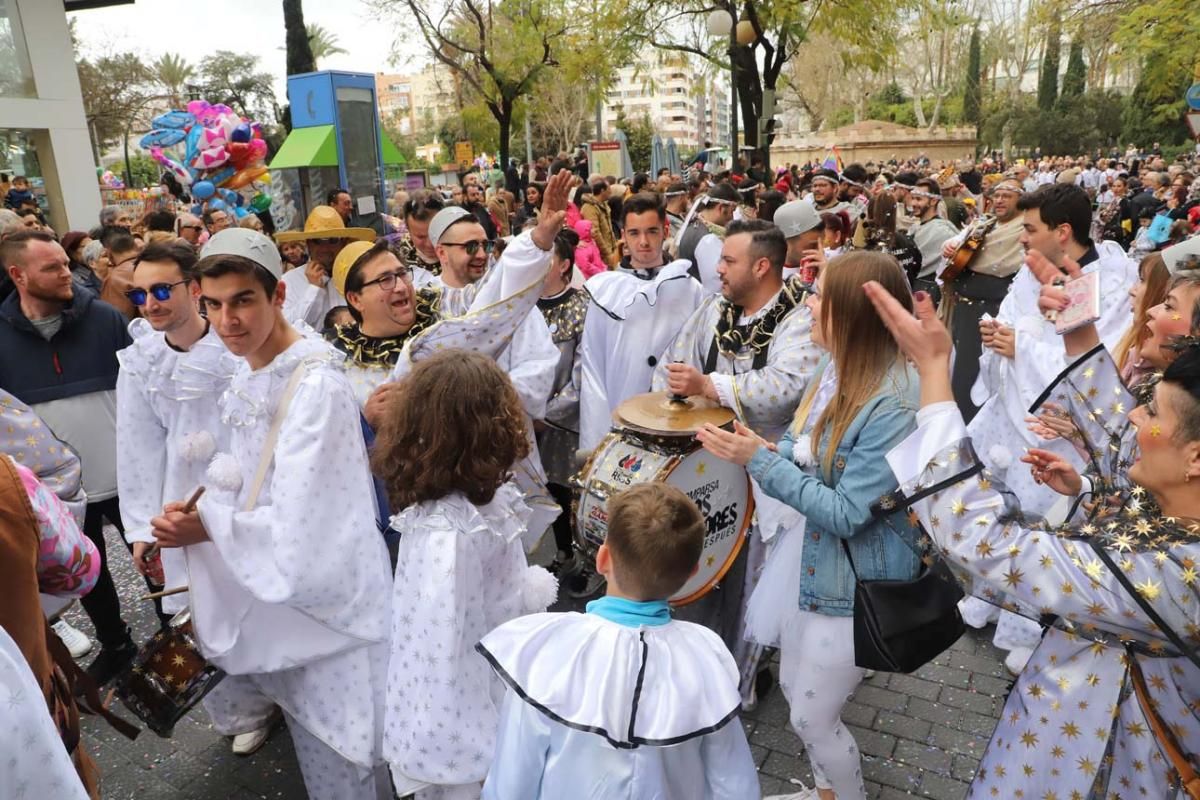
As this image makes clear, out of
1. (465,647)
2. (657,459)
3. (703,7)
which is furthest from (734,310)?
(703,7)

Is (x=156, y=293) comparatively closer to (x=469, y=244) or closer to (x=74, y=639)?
(x=469, y=244)

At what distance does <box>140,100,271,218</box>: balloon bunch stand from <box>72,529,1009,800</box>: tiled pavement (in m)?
10.4

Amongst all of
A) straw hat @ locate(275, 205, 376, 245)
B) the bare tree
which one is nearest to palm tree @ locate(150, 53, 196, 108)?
the bare tree

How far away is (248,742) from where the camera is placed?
346 cm

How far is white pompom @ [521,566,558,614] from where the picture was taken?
8.13ft

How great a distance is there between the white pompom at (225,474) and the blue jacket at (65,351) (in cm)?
190

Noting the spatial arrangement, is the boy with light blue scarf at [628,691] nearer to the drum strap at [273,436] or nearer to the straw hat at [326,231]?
the drum strap at [273,436]

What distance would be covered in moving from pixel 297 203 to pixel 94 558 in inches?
453

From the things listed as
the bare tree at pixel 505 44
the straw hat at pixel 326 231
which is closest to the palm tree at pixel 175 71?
the bare tree at pixel 505 44

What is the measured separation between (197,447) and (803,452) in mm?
2210

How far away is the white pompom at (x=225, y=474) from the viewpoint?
8.82 feet

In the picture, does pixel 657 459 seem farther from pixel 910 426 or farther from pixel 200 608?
pixel 200 608

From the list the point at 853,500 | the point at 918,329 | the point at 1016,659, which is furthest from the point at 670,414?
the point at 1016,659

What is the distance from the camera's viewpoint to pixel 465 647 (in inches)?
90.8
